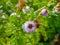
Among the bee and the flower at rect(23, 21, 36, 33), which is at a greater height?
the bee

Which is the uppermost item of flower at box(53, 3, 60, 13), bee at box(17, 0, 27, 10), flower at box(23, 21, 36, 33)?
bee at box(17, 0, 27, 10)

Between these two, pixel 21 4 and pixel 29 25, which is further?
pixel 21 4

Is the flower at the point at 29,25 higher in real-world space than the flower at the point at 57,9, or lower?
lower

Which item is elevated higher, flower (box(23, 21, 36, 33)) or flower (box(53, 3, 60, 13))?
flower (box(53, 3, 60, 13))

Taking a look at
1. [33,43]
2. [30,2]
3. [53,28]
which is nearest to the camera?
[33,43]

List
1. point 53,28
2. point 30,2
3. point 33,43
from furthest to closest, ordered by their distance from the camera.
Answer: point 30,2 → point 53,28 → point 33,43

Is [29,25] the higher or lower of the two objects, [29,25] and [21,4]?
the lower

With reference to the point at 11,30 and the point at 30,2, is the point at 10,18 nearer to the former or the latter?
the point at 11,30

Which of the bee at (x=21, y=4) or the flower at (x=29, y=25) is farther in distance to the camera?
the bee at (x=21, y=4)

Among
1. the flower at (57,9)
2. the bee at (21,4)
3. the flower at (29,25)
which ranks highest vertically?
the bee at (21,4)

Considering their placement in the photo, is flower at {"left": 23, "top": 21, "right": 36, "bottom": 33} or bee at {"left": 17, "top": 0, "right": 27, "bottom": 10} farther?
bee at {"left": 17, "top": 0, "right": 27, "bottom": 10}

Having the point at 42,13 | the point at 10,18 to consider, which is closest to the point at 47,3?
the point at 42,13
